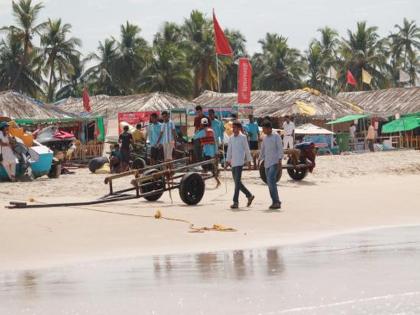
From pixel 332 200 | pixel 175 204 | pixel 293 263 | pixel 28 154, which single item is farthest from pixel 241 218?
pixel 28 154

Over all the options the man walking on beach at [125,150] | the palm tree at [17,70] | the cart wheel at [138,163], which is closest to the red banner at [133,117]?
the man walking on beach at [125,150]

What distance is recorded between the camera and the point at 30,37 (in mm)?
63688

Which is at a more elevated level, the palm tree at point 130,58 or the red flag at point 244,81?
the palm tree at point 130,58

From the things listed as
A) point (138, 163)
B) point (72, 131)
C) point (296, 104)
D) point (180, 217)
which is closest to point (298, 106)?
point (296, 104)

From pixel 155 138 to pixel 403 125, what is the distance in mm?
21550

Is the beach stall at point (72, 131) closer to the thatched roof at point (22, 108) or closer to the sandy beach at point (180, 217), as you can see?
the thatched roof at point (22, 108)

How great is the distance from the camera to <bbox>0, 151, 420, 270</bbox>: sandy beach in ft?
31.6

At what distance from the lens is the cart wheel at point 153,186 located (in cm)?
1430

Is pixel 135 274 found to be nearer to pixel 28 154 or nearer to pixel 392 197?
pixel 392 197

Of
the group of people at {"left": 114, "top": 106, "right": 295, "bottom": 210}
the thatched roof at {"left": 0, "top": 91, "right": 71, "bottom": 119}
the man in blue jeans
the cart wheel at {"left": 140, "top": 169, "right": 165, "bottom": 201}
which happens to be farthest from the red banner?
the man in blue jeans

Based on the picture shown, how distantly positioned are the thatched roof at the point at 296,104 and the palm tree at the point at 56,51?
23.1 m

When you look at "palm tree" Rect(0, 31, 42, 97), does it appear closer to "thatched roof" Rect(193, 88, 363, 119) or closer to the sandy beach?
"thatched roof" Rect(193, 88, 363, 119)

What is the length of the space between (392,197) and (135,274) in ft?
31.0

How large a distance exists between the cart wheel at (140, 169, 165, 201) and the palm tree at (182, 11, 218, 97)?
51.7 m
